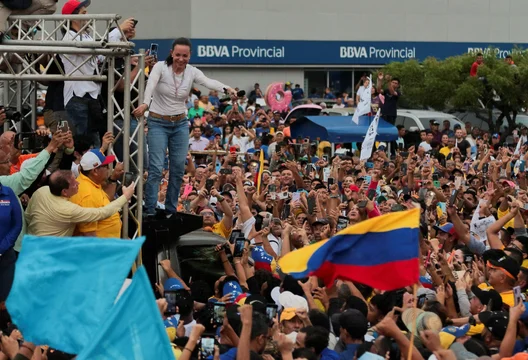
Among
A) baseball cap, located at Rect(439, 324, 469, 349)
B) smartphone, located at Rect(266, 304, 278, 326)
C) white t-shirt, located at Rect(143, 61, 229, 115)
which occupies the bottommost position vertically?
baseball cap, located at Rect(439, 324, 469, 349)

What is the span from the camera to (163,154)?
13.3 metres

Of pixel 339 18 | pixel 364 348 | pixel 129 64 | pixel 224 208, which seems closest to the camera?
pixel 364 348

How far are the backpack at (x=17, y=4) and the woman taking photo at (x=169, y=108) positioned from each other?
1373 millimetres

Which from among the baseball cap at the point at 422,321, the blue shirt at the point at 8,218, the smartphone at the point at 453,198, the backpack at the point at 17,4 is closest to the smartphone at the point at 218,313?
the baseball cap at the point at 422,321

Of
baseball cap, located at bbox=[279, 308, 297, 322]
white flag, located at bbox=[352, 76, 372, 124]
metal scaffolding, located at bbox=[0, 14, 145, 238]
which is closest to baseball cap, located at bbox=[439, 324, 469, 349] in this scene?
baseball cap, located at bbox=[279, 308, 297, 322]

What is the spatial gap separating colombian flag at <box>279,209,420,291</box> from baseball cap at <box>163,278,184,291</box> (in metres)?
2.73

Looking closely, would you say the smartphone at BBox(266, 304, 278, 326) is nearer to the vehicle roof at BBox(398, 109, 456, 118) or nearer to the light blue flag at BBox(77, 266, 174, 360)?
the light blue flag at BBox(77, 266, 174, 360)

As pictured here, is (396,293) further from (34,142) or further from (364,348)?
(34,142)

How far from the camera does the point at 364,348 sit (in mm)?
9141

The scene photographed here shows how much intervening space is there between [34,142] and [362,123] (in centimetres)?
1326

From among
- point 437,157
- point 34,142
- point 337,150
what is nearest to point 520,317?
point 34,142

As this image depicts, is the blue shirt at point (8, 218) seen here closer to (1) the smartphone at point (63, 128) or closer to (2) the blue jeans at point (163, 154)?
(1) the smartphone at point (63, 128)

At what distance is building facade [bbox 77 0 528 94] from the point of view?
129 feet

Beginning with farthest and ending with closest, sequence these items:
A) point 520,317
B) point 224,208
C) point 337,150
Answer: point 337,150
point 224,208
point 520,317
